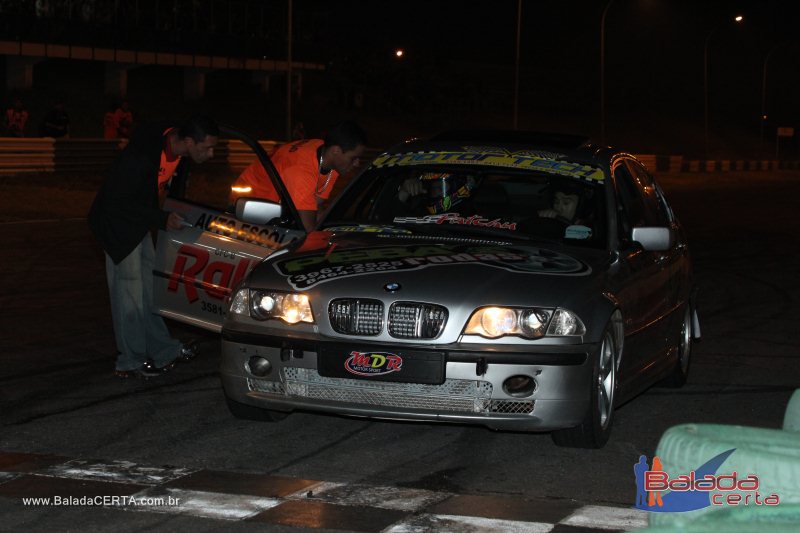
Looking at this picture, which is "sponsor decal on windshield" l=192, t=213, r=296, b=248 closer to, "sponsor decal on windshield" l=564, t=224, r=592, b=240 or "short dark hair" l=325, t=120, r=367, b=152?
"short dark hair" l=325, t=120, r=367, b=152

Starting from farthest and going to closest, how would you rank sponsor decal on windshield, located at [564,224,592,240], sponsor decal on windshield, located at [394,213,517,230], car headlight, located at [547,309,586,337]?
sponsor decal on windshield, located at [394,213,517,230]
sponsor decal on windshield, located at [564,224,592,240]
car headlight, located at [547,309,586,337]

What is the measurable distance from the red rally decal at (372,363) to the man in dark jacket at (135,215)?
226 centimetres

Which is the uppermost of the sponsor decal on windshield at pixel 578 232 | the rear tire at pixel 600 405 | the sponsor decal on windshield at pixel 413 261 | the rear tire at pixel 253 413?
the sponsor decal on windshield at pixel 578 232

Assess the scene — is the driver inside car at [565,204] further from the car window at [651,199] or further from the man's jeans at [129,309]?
the man's jeans at [129,309]

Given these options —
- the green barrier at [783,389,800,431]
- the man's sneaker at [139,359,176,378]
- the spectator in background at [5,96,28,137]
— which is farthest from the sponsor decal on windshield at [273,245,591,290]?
the spectator in background at [5,96,28,137]

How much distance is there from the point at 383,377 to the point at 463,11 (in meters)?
112

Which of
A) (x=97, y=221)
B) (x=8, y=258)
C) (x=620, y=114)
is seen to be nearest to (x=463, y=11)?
(x=620, y=114)

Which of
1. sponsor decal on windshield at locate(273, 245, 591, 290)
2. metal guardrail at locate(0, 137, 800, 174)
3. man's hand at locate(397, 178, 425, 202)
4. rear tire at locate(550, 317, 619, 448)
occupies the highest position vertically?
man's hand at locate(397, 178, 425, 202)

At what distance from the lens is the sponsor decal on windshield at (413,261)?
6.41m

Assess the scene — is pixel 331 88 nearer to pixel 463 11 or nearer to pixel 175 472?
pixel 463 11

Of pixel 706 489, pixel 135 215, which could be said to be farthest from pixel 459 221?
pixel 706 489

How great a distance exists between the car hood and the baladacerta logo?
8.85 ft

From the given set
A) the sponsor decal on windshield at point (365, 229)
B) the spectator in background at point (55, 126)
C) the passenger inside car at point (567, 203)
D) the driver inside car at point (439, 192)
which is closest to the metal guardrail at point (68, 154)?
the spectator in background at point (55, 126)

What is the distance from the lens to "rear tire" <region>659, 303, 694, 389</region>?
27.2 feet
